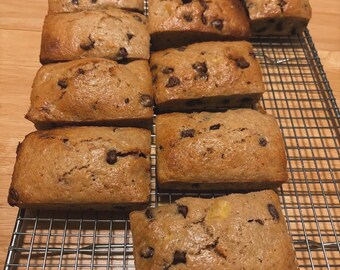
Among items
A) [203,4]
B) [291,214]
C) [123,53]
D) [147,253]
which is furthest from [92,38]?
[291,214]

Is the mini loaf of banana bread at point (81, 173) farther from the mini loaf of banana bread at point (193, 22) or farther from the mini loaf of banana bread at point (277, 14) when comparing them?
the mini loaf of banana bread at point (277, 14)

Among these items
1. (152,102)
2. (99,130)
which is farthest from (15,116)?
(152,102)

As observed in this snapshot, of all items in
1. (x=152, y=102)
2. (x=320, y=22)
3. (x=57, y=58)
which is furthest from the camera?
(x=320, y=22)

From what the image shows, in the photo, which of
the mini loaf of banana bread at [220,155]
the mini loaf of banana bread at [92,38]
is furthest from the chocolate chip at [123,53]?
the mini loaf of banana bread at [220,155]

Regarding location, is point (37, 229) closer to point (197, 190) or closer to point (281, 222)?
point (197, 190)

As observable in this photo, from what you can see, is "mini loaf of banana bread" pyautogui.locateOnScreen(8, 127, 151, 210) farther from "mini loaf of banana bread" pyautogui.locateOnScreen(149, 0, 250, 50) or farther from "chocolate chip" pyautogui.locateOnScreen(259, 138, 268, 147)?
"mini loaf of banana bread" pyautogui.locateOnScreen(149, 0, 250, 50)

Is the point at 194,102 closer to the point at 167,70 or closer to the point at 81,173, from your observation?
the point at 167,70

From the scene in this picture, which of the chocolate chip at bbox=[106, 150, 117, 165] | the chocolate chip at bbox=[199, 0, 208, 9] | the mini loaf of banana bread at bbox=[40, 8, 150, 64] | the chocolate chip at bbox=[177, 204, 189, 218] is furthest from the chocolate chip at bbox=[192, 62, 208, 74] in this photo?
the chocolate chip at bbox=[177, 204, 189, 218]
